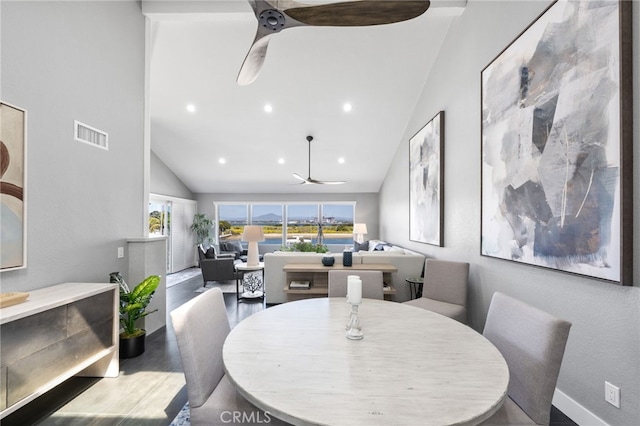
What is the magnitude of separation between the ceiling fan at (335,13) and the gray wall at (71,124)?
1737mm

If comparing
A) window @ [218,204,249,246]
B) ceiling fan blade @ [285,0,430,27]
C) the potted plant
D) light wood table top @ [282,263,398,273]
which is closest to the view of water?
window @ [218,204,249,246]

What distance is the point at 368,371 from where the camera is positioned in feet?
3.57

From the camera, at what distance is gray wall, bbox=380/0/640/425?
1510 millimetres

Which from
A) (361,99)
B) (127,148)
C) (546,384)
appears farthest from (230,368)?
(361,99)

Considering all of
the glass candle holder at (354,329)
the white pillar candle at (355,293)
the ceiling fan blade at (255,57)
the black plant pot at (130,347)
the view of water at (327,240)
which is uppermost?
the ceiling fan blade at (255,57)

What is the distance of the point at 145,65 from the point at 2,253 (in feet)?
8.19

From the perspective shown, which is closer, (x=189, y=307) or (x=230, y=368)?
(x=230, y=368)

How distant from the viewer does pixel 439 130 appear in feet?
12.4

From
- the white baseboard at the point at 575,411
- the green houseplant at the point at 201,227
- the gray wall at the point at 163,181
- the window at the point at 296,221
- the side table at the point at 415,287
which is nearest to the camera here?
the white baseboard at the point at 575,411

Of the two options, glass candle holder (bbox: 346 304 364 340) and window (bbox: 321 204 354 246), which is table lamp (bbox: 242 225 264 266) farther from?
window (bbox: 321 204 354 246)

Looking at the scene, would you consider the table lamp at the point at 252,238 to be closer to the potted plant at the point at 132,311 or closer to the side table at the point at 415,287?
the potted plant at the point at 132,311

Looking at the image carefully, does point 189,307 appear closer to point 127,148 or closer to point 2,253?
point 2,253

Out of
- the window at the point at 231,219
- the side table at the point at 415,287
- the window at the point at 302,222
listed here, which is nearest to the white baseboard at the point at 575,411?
the side table at the point at 415,287

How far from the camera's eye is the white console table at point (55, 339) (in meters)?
1.58
